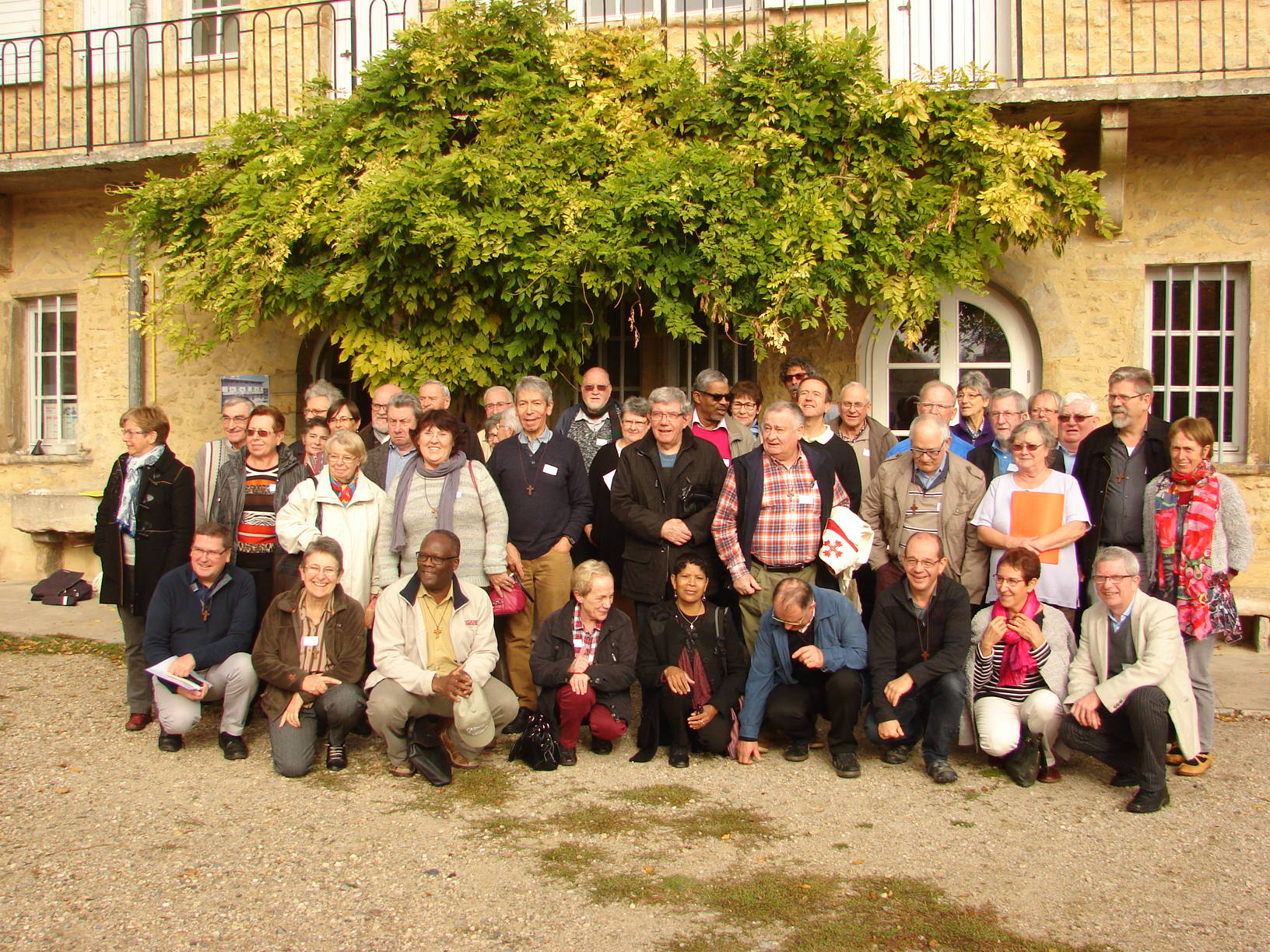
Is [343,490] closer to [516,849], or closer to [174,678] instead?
[174,678]

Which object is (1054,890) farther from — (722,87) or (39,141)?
(39,141)

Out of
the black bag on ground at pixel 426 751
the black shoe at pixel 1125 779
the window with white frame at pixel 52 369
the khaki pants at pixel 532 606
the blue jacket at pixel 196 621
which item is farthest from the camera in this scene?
the window with white frame at pixel 52 369

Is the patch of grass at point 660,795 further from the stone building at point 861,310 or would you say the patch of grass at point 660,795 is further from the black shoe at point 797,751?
the stone building at point 861,310

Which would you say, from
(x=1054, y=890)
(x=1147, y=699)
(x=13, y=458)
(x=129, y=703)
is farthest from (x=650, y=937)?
(x=13, y=458)

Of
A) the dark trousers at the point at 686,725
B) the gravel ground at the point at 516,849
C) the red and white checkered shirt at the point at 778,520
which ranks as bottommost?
the gravel ground at the point at 516,849

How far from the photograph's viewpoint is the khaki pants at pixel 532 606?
5855 mm

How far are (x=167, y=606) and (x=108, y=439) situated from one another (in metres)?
5.41

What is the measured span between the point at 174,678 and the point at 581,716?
1.89m

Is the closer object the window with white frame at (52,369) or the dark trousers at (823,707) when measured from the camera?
the dark trousers at (823,707)

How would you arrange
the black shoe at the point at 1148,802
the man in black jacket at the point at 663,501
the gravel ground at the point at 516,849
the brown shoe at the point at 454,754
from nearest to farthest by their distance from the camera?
the gravel ground at the point at 516,849
the black shoe at the point at 1148,802
the brown shoe at the point at 454,754
the man in black jacket at the point at 663,501

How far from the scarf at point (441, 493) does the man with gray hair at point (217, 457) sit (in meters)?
1.06

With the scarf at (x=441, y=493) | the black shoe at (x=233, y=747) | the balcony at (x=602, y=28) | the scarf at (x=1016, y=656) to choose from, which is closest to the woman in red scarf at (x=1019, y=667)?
the scarf at (x=1016, y=656)

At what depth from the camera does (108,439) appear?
1008 centimetres

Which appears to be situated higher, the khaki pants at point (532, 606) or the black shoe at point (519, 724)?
the khaki pants at point (532, 606)
